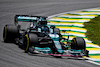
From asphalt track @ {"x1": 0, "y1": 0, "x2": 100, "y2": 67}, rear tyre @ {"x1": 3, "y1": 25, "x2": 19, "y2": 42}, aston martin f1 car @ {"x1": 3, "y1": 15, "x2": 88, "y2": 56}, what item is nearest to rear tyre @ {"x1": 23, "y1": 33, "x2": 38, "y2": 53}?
aston martin f1 car @ {"x1": 3, "y1": 15, "x2": 88, "y2": 56}

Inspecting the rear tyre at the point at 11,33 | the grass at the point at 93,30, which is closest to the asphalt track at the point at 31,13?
the rear tyre at the point at 11,33

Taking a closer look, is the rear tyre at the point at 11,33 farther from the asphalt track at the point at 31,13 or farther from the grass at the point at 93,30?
the grass at the point at 93,30

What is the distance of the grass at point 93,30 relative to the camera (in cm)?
1723

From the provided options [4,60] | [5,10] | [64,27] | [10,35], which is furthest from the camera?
[5,10]

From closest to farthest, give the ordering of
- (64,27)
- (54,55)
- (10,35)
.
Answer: (54,55) < (10,35) < (64,27)

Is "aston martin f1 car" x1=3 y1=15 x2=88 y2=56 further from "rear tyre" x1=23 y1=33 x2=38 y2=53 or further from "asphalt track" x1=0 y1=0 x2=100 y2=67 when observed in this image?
"asphalt track" x1=0 y1=0 x2=100 y2=67

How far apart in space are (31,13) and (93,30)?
6443 millimetres

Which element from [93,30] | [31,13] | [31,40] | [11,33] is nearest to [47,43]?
[31,40]

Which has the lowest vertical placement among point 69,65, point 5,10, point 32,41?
point 69,65

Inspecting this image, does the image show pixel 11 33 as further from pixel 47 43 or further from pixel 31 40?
pixel 47 43

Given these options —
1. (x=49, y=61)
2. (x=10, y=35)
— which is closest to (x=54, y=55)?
(x=49, y=61)

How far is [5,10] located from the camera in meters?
24.3

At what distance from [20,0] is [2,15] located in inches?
287

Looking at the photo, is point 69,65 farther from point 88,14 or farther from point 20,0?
point 20,0
